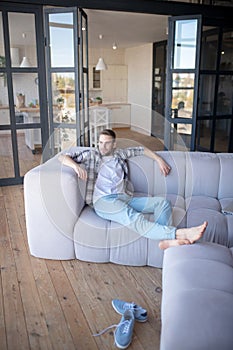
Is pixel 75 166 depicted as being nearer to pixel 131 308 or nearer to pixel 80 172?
pixel 80 172

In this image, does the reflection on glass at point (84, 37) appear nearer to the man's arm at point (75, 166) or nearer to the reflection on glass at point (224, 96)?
the reflection on glass at point (224, 96)

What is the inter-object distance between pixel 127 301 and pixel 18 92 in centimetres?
297

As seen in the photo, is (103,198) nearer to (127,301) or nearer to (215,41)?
(127,301)

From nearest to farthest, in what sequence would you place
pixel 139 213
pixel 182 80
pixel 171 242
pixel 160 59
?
pixel 171 242
pixel 139 213
pixel 182 80
pixel 160 59

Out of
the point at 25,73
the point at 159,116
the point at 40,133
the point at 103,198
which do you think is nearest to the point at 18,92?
the point at 25,73

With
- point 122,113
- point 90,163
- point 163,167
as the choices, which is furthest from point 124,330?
point 122,113

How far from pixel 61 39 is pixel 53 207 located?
2489 millimetres

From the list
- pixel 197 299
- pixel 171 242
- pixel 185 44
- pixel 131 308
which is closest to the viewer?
pixel 197 299

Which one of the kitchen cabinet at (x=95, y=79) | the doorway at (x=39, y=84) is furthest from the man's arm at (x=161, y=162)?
the kitchen cabinet at (x=95, y=79)

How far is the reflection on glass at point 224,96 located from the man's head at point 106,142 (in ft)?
9.65

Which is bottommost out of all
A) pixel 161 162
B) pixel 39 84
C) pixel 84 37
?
pixel 161 162

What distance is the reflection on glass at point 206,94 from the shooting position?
4.61 meters

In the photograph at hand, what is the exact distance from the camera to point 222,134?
508cm

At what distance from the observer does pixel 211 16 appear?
450 centimetres
